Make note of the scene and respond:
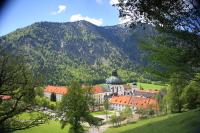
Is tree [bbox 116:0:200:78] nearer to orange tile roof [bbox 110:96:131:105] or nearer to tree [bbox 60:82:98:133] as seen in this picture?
tree [bbox 60:82:98:133]

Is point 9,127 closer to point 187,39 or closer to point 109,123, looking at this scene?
point 187,39

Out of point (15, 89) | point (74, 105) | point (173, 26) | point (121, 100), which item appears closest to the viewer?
point (15, 89)

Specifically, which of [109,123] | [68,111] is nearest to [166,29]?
[68,111]

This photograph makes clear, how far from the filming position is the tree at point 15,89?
47.4 feet

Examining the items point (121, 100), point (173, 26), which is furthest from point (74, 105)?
point (121, 100)

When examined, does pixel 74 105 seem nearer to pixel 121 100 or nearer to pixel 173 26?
pixel 173 26

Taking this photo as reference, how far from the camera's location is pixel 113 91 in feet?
531

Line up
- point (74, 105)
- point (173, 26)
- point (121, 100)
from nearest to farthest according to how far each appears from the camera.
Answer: point (173, 26) < point (74, 105) < point (121, 100)

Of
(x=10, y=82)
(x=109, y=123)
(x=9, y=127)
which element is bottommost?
(x=109, y=123)

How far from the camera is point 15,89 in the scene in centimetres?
Result: 1534

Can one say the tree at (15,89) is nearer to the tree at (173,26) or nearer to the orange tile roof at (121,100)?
the tree at (173,26)

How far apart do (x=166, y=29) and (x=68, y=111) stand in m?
29.6

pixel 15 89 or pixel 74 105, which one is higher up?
pixel 15 89

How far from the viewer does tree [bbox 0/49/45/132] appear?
47.4 feet
